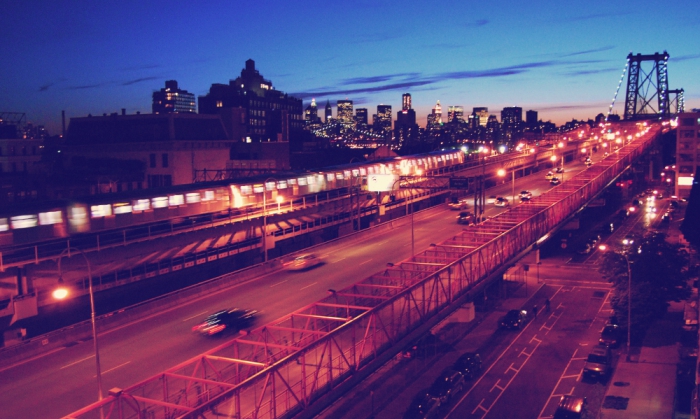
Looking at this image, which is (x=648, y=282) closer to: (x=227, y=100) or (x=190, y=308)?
(x=190, y=308)

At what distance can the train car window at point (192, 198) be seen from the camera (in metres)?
42.0

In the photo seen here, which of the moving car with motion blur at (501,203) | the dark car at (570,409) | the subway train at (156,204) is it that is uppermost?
the subway train at (156,204)

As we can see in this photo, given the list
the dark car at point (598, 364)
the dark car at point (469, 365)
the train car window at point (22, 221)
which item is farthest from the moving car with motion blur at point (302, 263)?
the dark car at point (598, 364)

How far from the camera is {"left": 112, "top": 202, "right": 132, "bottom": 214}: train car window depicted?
36719mm

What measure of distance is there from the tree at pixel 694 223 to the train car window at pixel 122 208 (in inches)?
1606

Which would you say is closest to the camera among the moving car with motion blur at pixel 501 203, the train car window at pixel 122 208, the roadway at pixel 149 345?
the roadway at pixel 149 345

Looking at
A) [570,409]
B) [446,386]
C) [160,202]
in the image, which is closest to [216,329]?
[446,386]

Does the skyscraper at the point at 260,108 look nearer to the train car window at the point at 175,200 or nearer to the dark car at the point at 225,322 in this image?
the train car window at the point at 175,200

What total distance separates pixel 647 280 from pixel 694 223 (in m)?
21.3

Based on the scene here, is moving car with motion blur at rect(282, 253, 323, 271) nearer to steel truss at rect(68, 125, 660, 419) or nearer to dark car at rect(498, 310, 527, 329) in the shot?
steel truss at rect(68, 125, 660, 419)

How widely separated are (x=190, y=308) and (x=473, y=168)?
58.0 m

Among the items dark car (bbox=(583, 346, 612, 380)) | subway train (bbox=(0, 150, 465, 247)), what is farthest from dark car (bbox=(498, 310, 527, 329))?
subway train (bbox=(0, 150, 465, 247))

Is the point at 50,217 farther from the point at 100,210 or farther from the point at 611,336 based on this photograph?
the point at 611,336

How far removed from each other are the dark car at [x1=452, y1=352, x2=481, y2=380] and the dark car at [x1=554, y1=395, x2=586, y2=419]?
4.55 meters
